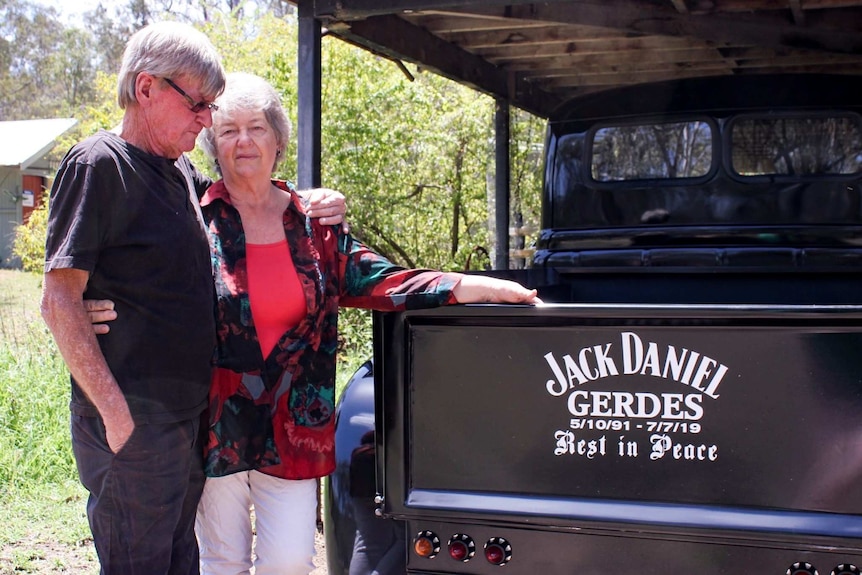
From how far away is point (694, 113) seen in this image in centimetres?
419

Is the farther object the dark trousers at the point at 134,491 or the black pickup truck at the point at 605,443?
the dark trousers at the point at 134,491

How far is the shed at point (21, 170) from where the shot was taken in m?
28.3

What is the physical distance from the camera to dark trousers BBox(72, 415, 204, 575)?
2199 mm

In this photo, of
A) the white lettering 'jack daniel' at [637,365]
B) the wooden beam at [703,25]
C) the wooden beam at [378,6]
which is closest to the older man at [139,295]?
the white lettering 'jack daniel' at [637,365]

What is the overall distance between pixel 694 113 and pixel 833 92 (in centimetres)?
60

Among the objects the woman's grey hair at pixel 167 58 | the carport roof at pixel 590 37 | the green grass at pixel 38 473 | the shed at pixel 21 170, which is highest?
the shed at pixel 21 170

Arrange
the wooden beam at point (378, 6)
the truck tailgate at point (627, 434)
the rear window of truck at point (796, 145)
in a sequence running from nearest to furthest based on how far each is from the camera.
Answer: the truck tailgate at point (627, 434) → the rear window of truck at point (796, 145) → the wooden beam at point (378, 6)

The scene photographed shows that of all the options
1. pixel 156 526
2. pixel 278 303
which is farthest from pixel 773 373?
pixel 156 526

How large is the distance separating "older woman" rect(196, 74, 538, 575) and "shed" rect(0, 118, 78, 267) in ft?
→ 91.0

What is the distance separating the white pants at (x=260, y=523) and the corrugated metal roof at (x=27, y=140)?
26.4 metres

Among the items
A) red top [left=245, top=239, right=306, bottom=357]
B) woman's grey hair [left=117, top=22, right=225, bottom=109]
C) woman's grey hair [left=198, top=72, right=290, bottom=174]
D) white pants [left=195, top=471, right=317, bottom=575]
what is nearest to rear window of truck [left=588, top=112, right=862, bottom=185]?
woman's grey hair [left=198, top=72, right=290, bottom=174]

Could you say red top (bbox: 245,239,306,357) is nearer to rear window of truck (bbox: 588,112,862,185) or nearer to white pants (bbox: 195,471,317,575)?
white pants (bbox: 195,471,317,575)

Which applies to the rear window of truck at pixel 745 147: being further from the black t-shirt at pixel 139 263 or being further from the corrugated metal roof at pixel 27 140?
the corrugated metal roof at pixel 27 140

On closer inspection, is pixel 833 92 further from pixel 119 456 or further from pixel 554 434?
pixel 119 456
